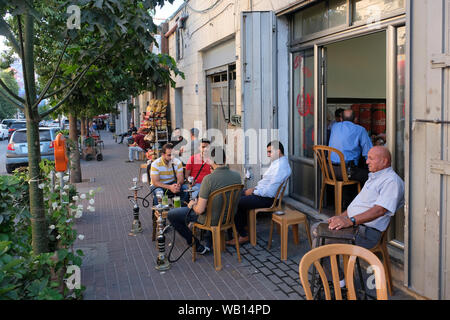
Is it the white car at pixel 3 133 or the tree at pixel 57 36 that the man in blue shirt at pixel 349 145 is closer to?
the tree at pixel 57 36

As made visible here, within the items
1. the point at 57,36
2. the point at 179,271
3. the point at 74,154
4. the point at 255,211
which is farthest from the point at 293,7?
the point at 74,154

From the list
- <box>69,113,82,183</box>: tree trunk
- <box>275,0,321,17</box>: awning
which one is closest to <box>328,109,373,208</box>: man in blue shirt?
<box>275,0,321,17</box>: awning

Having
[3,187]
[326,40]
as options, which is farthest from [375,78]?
[3,187]

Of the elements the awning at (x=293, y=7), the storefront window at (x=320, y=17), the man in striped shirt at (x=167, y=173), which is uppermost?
the awning at (x=293, y=7)

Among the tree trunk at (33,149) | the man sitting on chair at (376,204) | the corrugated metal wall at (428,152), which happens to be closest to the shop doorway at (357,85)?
the man sitting on chair at (376,204)

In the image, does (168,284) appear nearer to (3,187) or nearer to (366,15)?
(3,187)

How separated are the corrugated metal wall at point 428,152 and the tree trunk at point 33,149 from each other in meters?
3.33

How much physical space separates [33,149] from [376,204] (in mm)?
3177

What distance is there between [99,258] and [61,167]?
1.29 metres

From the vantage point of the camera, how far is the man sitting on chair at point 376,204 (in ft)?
12.5

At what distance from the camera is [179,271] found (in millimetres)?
4816

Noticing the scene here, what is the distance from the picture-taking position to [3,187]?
12.9 ft

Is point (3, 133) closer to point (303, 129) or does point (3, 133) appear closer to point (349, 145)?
point (303, 129)

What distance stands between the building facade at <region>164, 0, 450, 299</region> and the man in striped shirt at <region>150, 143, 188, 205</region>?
1086mm
